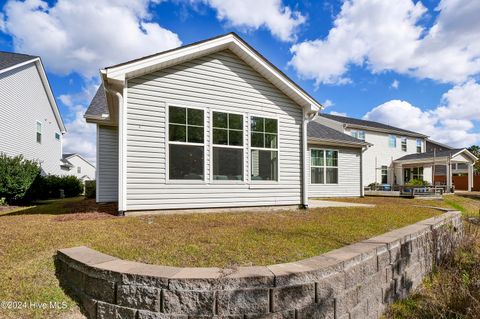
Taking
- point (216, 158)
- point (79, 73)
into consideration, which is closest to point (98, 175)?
point (216, 158)

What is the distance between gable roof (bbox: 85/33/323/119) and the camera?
235 inches

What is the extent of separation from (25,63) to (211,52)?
1340 cm

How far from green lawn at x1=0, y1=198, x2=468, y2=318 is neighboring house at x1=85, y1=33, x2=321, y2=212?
1.11 meters

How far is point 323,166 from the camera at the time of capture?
1372 centimetres

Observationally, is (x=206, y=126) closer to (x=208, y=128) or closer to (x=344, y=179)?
(x=208, y=128)

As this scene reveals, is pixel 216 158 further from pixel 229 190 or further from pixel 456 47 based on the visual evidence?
pixel 456 47

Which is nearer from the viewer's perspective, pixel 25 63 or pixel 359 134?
pixel 25 63

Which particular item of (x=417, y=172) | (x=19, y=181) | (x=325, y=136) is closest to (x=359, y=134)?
(x=417, y=172)

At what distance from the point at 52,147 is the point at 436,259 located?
22.7m

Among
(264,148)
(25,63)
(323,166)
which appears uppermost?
(25,63)

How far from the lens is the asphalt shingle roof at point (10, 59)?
13220 millimetres

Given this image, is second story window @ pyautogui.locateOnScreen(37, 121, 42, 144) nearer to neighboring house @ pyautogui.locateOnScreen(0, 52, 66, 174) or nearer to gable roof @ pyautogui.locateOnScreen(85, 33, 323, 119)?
neighboring house @ pyautogui.locateOnScreen(0, 52, 66, 174)

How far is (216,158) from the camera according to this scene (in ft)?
23.3

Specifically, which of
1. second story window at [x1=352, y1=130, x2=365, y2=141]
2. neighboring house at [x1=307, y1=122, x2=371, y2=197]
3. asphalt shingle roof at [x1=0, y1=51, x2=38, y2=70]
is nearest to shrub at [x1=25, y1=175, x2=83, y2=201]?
asphalt shingle roof at [x1=0, y1=51, x2=38, y2=70]
